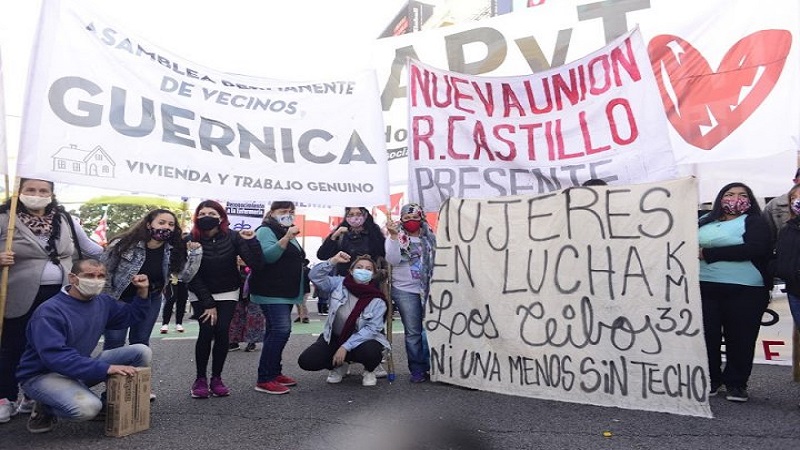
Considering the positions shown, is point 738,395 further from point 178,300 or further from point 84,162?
point 178,300

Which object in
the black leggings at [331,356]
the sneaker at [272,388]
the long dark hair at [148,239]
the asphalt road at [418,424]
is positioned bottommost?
the asphalt road at [418,424]

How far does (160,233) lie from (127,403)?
1252mm

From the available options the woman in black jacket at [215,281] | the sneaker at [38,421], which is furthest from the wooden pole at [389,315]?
the sneaker at [38,421]

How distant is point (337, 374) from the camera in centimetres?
557

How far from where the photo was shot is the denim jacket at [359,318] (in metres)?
5.34

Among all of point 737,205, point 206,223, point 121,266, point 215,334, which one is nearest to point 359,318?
point 215,334

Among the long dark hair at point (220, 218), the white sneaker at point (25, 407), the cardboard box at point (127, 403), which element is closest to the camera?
the cardboard box at point (127, 403)

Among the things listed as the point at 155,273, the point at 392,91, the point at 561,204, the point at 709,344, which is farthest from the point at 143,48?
the point at 709,344

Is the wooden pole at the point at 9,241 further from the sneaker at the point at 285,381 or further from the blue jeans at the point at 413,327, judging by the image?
the blue jeans at the point at 413,327

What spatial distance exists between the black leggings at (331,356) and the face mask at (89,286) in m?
1.96

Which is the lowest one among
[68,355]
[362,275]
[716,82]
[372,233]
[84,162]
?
[68,355]

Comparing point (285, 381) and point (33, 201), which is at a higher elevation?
point (33, 201)

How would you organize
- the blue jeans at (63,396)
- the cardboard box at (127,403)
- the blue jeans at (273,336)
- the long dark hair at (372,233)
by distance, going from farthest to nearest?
the long dark hair at (372,233)
the blue jeans at (273,336)
the cardboard box at (127,403)
the blue jeans at (63,396)

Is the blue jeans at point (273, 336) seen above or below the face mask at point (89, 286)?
below
